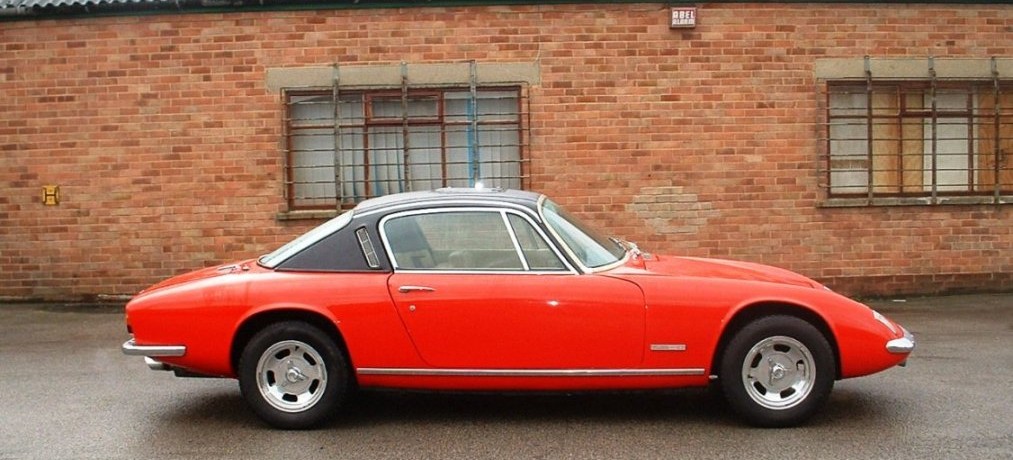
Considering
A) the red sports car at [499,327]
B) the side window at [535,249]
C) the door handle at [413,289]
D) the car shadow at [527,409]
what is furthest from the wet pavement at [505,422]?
the side window at [535,249]

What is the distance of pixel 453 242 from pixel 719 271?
1517 mm

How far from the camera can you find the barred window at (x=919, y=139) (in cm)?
1072

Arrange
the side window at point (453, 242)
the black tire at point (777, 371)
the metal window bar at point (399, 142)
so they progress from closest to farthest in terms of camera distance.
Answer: the black tire at point (777, 371)
the side window at point (453, 242)
the metal window bar at point (399, 142)

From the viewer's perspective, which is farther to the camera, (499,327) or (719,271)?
(719,271)

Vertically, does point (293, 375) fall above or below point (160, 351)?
below

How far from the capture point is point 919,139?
10891 millimetres

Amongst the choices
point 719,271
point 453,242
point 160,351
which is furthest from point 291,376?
point 719,271

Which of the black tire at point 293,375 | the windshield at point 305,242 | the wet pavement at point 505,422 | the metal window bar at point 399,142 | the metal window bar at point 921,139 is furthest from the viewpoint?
the metal window bar at point 921,139

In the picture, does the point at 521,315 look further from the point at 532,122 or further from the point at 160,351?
the point at 532,122

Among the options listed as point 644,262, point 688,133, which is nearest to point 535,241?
point 644,262

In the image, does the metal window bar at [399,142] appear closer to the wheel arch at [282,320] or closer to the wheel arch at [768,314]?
the wheel arch at [282,320]

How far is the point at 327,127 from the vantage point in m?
10.5

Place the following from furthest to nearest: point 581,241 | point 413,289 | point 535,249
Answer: point 581,241, point 535,249, point 413,289

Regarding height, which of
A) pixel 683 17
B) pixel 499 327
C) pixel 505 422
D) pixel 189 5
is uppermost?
pixel 189 5
